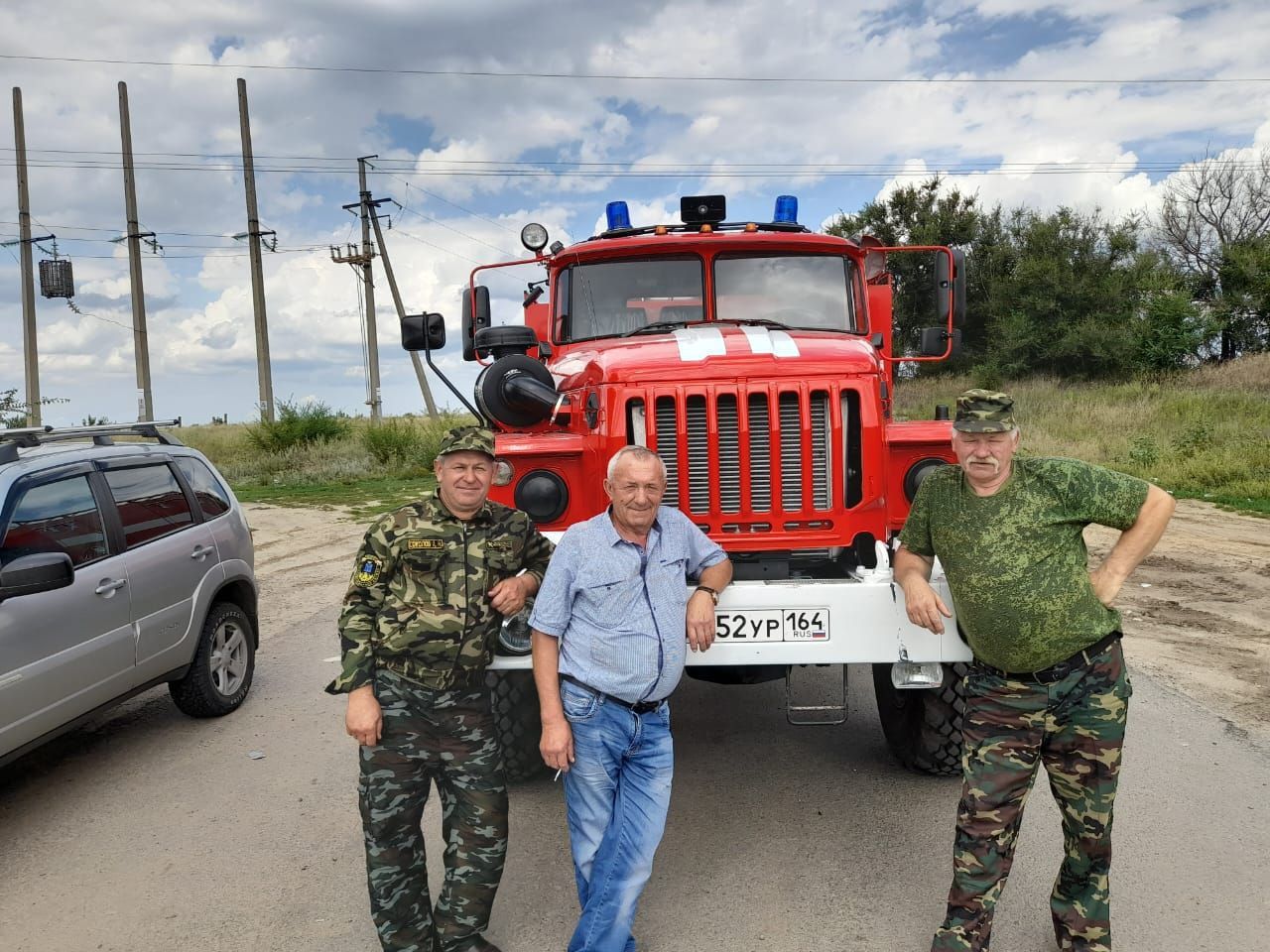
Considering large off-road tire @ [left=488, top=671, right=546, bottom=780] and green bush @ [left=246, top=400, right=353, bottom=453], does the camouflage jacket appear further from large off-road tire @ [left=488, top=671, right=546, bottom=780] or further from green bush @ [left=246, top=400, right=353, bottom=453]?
green bush @ [left=246, top=400, right=353, bottom=453]

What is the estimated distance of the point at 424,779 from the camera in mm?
3164

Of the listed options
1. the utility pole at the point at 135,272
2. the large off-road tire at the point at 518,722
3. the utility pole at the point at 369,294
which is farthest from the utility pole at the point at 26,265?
the large off-road tire at the point at 518,722

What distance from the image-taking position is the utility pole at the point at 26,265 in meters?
25.1

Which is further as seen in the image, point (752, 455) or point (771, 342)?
point (771, 342)

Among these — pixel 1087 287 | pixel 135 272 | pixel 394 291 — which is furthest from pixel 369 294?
pixel 1087 287

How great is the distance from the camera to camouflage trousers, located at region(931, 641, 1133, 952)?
9.90 ft

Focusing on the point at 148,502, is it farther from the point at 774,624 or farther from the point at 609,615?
the point at 774,624

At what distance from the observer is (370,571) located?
3.09 m

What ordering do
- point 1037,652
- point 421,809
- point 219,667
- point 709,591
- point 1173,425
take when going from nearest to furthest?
point 1037,652
point 421,809
point 709,591
point 219,667
point 1173,425

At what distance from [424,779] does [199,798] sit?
84.3 inches

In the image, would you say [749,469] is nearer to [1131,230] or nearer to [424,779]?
[424,779]

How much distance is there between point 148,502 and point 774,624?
3.82m

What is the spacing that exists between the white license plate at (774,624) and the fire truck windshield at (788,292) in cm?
219

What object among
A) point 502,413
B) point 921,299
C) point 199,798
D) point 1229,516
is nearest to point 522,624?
point 502,413
